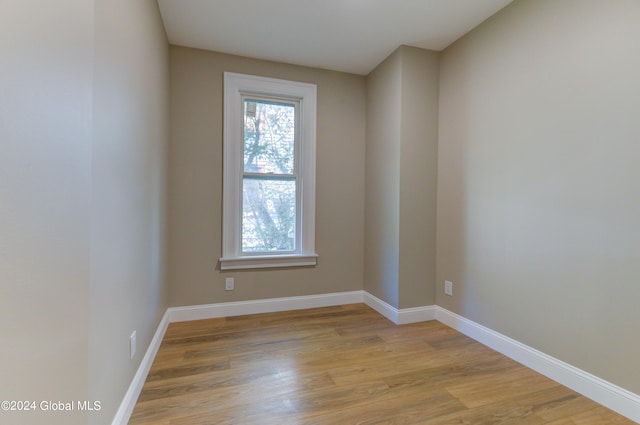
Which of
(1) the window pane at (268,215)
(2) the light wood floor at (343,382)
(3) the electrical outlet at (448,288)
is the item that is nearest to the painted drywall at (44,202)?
(2) the light wood floor at (343,382)

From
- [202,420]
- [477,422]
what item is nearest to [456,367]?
[477,422]

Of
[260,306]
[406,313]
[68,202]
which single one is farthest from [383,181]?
[68,202]

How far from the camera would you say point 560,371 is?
1798 mm

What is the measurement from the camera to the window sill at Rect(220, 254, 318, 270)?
284 cm

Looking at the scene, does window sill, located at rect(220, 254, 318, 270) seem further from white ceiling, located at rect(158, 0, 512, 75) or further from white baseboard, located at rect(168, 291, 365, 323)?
white ceiling, located at rect(158, 0, 512, 75)

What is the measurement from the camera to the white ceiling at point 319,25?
2.13 meters

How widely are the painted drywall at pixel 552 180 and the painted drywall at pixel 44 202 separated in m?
2.46

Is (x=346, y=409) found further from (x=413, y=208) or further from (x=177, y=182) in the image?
(x=177, y=182)

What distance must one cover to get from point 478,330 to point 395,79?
2336 mm

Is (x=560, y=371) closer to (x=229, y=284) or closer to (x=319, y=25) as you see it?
(x=229, y=284)

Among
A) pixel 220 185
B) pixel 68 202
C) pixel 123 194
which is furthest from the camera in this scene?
pixel 220 185

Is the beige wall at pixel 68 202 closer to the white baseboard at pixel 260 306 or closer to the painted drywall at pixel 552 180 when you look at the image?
the white baseboard at pixel 260 306

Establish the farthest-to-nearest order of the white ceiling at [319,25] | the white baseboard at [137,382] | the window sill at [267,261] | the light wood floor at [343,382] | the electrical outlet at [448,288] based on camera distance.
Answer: the window sill at [267,261]
the electrical outlet at [448,288]
the white ceiling at [319,25]
the light wood floor at [343,382]
the white baseboard at [137,382]

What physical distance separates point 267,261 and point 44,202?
2.24m
